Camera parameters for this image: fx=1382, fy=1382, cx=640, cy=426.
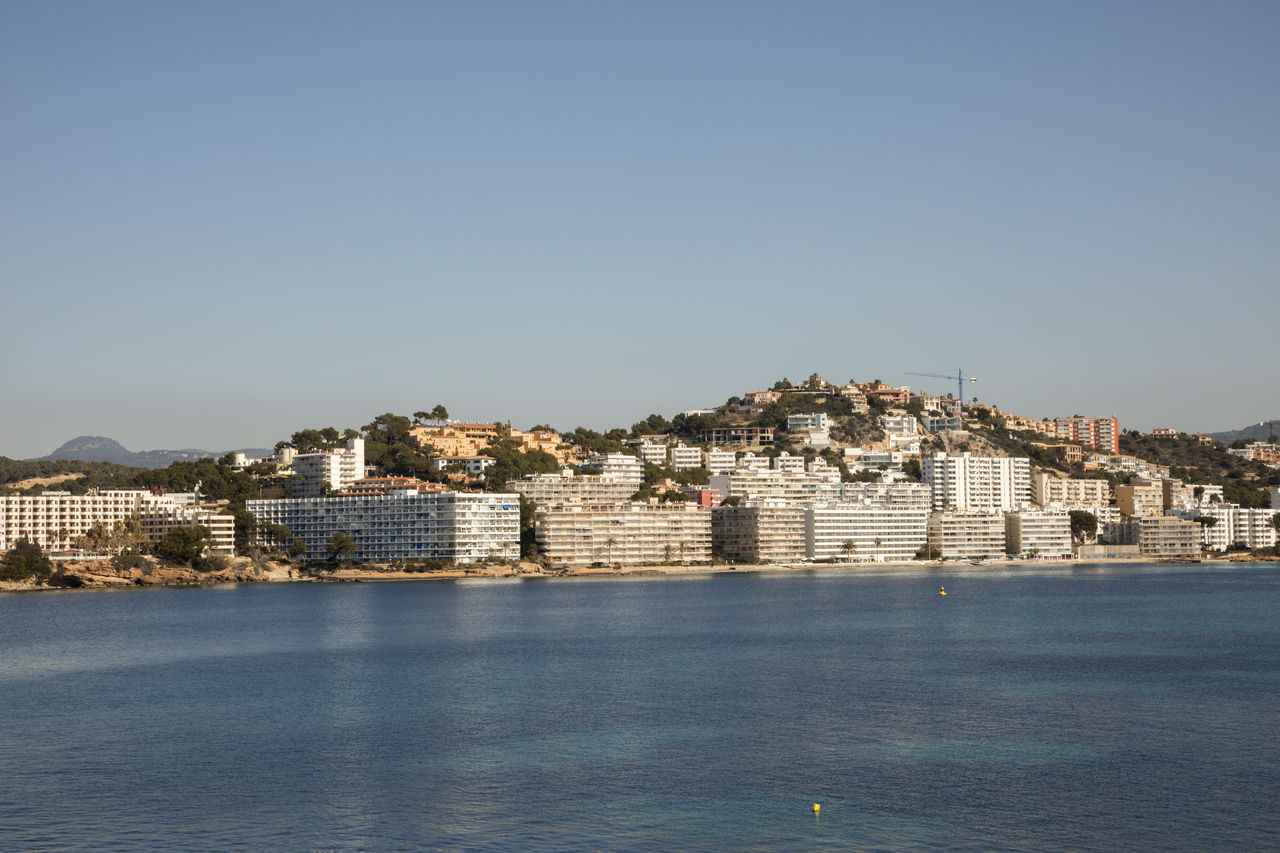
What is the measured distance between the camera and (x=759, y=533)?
353 feet

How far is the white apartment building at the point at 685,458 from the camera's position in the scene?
451 feet

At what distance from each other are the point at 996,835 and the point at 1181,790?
14.7 feet

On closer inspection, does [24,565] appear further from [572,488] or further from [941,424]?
[941,424]

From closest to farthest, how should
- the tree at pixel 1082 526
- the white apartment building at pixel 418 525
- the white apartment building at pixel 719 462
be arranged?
the white apartment building at pixel 418 525 < the tree at pixel 1082 526 < the white apartment building at pixel 719 462

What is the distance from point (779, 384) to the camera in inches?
6831

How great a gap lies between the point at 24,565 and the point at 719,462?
234 ft

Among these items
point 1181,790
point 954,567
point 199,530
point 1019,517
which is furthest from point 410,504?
Answer: point 1181,790

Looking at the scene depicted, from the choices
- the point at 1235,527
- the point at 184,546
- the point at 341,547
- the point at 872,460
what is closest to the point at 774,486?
the point at 872,460

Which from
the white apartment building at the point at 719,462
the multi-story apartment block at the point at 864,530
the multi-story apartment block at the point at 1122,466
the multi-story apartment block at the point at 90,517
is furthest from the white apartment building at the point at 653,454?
the multi-story apartment block at the point at 1122,466

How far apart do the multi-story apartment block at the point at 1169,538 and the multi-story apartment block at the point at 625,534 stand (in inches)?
1824

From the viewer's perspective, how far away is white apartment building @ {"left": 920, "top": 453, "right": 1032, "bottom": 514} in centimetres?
13250

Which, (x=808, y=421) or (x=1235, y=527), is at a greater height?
(x=808, y=421)

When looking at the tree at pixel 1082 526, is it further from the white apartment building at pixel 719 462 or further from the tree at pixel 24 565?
the tree at pixel 24 565

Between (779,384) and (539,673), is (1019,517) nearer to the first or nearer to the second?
(779,384)
